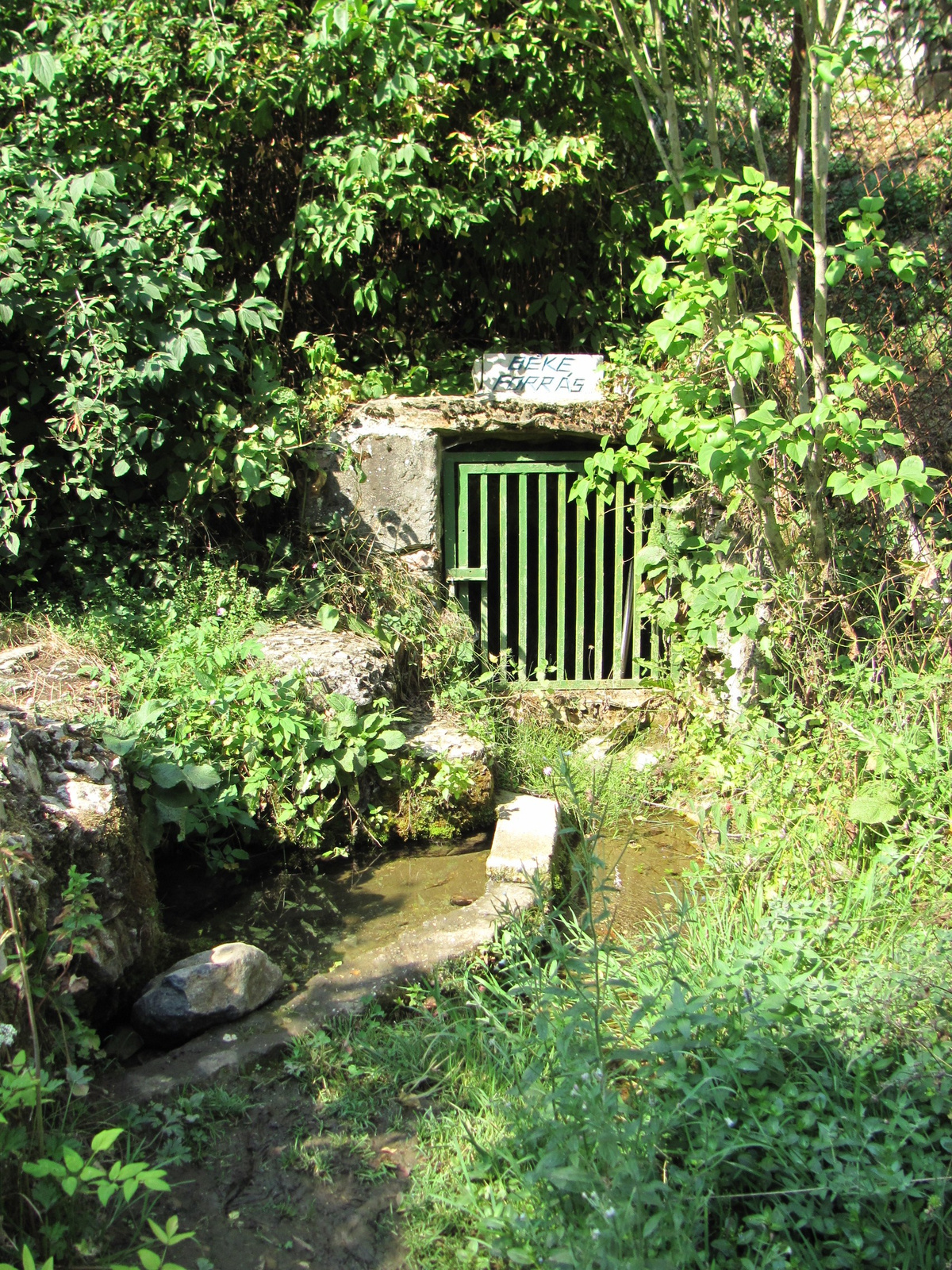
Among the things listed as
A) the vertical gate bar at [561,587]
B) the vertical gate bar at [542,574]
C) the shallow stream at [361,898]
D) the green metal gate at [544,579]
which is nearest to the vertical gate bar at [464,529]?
the green metal gate at [544,579]

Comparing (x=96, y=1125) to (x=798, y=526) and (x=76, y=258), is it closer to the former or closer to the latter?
(x=798, y=526)

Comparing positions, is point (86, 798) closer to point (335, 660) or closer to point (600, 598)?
point (335, 660)

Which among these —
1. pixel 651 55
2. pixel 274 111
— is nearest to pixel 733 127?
pixel 651 55

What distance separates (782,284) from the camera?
5758 mm

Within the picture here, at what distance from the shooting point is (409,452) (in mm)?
5488

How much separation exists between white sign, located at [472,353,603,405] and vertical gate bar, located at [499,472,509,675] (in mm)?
480

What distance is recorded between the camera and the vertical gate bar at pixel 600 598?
570 centimetres

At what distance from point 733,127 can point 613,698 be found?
13.9 feet

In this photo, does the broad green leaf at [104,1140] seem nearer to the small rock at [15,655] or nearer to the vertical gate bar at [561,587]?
the small rock at [15,655]

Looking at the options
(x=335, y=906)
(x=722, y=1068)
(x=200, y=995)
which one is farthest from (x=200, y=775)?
(x=722, y=1068)

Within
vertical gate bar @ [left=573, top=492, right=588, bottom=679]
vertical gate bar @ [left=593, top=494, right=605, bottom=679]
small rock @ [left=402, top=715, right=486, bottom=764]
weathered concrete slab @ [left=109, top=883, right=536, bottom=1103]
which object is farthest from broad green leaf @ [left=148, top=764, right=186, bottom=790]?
vertical gate bar @ [left=593, top=494, right=605, bottom=679]

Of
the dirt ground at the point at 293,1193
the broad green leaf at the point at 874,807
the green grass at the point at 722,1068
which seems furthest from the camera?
the broad green leaf at the point at 874,807

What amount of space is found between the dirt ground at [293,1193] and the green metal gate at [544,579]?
10.6 feet

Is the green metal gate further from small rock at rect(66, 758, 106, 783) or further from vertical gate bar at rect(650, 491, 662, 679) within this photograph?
small rock at rect(66, 758, 106, 783)
